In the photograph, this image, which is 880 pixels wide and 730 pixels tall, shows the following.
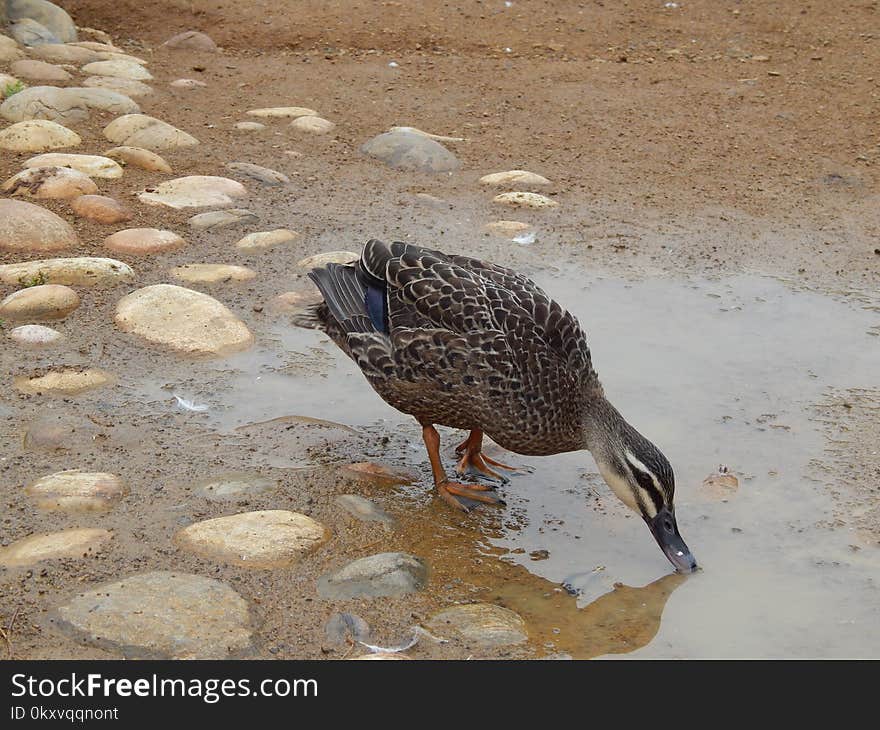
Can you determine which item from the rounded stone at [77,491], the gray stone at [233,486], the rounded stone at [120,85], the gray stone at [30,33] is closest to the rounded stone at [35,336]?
the rounded stone at [77,491]

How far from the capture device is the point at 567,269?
8609mm

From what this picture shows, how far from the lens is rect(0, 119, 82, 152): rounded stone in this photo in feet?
33.1

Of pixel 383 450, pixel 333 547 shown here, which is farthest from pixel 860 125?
pixel 333 547

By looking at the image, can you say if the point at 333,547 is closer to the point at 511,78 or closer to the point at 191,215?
the point at 191,215

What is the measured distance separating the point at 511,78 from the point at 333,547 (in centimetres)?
935

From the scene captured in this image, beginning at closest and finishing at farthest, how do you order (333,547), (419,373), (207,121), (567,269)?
(333,547), (419,373), (567,269), (207,121)

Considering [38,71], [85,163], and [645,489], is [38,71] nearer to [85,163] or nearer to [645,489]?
[85,163]

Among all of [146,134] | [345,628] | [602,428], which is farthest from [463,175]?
[345,628]

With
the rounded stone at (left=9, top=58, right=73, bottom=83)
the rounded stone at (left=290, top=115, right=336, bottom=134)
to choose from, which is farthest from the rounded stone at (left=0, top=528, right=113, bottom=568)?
the rounded stone at (left=9, top=58, right=73, bottom=83)

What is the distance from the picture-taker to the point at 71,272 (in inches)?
307

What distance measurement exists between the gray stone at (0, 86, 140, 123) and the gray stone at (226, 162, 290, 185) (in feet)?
6.25

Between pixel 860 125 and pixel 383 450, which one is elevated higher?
pixel 860 125

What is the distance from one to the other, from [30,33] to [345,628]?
11192 millimetres

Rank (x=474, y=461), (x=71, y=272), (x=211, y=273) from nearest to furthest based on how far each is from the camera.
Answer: (x=474, y=461) → (x=71, y=272) → (x=211, y=273)
